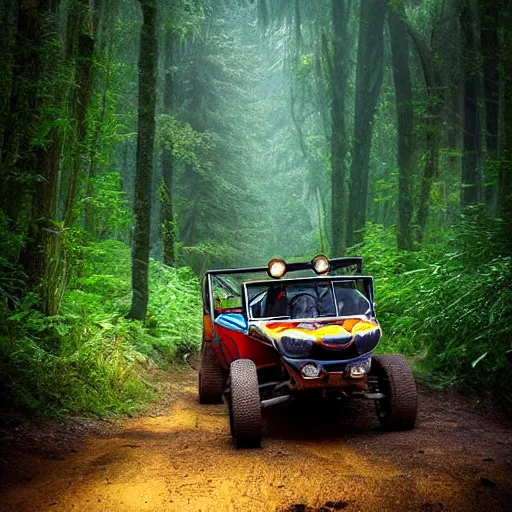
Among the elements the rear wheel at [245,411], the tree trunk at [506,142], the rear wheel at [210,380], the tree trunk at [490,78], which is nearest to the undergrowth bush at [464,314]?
the tree trunk at [506,142]

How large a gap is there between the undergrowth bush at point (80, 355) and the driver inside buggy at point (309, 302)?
7.64 ft

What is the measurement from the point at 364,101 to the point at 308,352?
13.8 meters

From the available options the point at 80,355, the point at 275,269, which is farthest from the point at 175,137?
the point at 275,269

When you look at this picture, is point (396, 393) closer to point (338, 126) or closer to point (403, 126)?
point (403, 126)

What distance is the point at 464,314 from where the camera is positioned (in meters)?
8.23

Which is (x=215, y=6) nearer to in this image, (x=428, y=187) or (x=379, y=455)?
(x=428, y=187)

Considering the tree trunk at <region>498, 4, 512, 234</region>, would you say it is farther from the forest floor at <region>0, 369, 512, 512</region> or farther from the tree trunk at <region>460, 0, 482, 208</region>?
the forest floor at <region>0, 369, 512, 512</region>

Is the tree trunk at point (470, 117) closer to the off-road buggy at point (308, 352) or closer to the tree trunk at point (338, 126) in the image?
the tree trunk at point (338, 126)

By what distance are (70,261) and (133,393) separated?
6.71 ft

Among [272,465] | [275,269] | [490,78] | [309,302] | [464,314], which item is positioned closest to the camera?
[272,465]

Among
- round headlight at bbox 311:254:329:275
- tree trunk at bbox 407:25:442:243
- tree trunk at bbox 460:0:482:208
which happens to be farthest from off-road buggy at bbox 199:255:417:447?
tree trunk at bbox 407:25:442:243

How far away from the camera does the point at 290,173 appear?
40.4 meters

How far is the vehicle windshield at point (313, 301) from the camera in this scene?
7230mm

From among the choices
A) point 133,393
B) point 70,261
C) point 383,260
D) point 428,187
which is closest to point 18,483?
point 133,393
